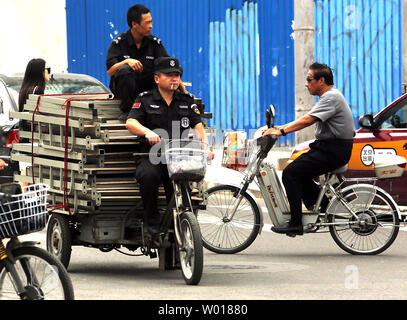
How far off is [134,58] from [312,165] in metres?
1.98

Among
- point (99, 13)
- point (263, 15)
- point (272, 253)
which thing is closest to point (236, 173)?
point (272, 253)

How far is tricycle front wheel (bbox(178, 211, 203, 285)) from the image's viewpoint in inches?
313

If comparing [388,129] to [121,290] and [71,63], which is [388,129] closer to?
[121,290]

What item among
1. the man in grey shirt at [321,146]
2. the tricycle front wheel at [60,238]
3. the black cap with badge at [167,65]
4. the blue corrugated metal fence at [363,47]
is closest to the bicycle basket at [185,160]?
the black cap with badge at [167,65]

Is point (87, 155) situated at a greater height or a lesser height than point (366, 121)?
lesser

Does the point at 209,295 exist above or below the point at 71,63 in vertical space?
below

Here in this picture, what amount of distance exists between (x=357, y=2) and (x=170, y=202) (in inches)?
437

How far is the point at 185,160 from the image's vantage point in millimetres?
8109

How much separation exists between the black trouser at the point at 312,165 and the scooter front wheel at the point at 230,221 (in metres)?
0.39

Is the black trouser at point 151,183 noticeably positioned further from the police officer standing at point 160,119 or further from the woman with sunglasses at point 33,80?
the woman with sunglasses at point 33,80

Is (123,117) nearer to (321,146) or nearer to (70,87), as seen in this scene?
(321,146)

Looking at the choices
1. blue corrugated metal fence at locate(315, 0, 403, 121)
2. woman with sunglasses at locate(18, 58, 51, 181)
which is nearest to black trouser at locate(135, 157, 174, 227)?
woman with sunglasses at locate(18, 58, 51, 181)

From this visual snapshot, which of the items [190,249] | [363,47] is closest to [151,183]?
[190,249]
